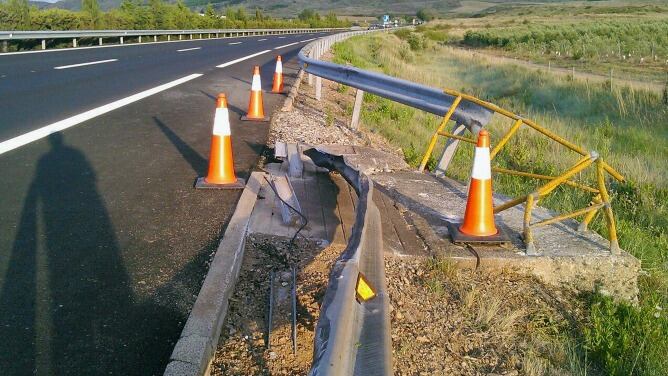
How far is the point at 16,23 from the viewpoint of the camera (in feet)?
87.4

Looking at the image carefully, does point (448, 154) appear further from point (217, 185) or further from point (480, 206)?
point (217, 185)

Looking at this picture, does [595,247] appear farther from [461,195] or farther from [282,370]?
[282,370]

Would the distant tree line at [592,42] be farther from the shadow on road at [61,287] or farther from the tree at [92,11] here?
the shadow on road at [61,287]

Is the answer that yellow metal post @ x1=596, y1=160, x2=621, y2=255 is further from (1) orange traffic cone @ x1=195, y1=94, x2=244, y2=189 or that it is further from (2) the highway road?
(1) orange traffic cone @ x1=195, y1=94, x2=244, y2=189

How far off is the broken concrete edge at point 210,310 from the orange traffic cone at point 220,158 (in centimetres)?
111

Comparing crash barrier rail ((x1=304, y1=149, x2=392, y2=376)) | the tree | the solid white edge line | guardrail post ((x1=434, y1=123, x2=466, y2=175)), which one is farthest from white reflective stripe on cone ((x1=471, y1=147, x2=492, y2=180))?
the tree

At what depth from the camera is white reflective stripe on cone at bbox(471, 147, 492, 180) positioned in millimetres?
4547

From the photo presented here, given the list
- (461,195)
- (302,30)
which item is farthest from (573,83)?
(302,30)

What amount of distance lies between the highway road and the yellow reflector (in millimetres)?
1102

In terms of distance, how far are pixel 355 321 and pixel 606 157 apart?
9.66 m

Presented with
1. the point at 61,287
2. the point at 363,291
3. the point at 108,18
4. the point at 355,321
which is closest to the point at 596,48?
the point at 108,18

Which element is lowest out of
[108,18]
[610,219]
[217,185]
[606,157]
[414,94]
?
[606,157]

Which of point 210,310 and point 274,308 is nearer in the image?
point 210,310

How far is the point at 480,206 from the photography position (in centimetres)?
464
